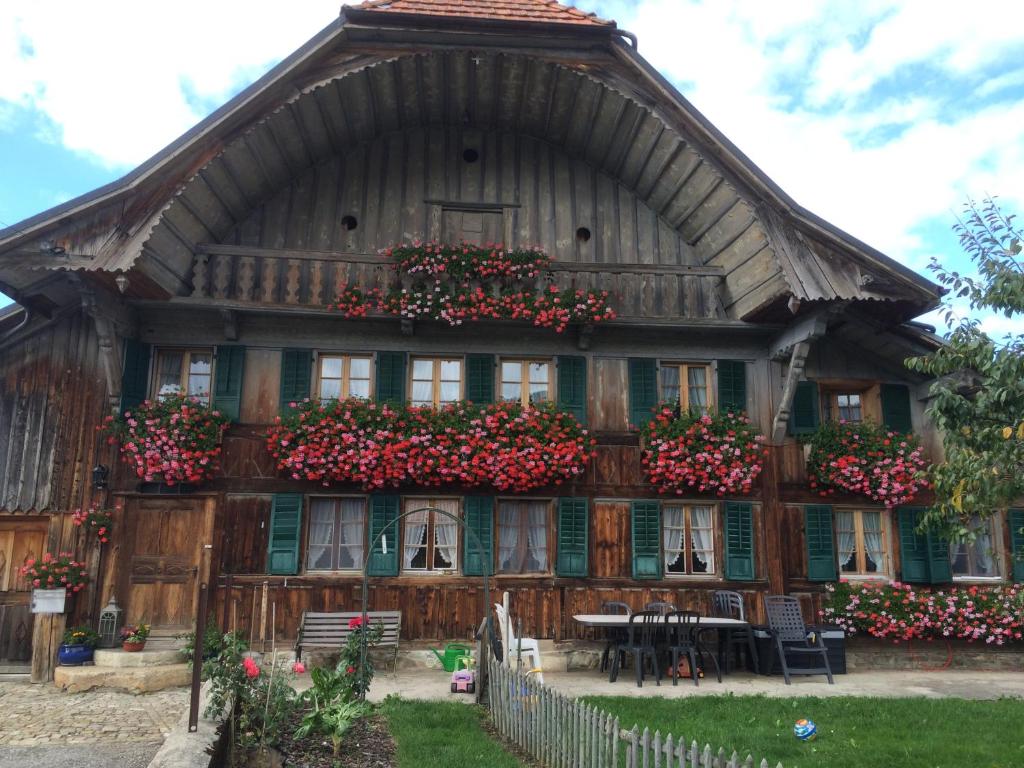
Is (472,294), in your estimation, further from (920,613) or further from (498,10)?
(920,613)

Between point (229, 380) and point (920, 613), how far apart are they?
36.5 feet

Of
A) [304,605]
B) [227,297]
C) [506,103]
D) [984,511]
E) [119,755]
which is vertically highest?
[506,103]

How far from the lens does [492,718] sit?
8.74 meters

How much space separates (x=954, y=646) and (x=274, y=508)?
422 inches

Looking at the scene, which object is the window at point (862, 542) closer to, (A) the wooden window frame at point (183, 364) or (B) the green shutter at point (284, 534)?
(B) the green shutter at point (284, 534)

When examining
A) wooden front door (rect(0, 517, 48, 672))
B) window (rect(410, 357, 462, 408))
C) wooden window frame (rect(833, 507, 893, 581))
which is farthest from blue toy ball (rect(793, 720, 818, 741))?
wooden front door (rect(0, 517, 48, 672))

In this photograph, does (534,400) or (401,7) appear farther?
(534,400)

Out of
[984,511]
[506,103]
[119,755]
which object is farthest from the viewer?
[506,103]

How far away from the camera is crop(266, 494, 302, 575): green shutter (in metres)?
12.4

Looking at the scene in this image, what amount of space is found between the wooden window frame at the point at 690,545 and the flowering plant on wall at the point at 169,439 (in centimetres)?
691

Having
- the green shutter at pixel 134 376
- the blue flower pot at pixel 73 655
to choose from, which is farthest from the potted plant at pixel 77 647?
the green shutter at pixel 134 376

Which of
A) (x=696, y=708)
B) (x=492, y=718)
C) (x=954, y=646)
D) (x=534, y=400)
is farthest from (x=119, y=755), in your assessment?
(x=954, y=646)

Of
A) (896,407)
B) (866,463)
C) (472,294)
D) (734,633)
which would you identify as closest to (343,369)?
(472,294)

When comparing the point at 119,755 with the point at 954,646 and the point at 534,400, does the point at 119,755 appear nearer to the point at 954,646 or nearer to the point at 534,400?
the point at 534,400
